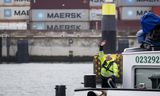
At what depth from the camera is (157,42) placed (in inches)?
406

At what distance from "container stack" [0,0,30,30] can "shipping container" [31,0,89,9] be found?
1.53m

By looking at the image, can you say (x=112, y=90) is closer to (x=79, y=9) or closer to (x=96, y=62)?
(x=96, y=62)

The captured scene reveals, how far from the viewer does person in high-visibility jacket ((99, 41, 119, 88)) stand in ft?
35.4

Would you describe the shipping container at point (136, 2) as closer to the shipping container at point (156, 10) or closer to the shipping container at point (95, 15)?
the shipping container at point (156, 10)

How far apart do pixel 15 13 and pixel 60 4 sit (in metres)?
4.78

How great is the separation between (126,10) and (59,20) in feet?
22.7

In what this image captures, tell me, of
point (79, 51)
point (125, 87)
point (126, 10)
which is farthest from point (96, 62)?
point (126, 10)

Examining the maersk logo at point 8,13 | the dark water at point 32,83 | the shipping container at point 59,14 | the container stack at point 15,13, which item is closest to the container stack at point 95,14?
the shipping container at point 59,14

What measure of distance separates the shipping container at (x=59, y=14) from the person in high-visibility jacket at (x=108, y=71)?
182 ft

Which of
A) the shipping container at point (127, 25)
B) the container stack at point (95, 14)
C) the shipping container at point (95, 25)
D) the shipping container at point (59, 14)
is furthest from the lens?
the shipping container at point (95, 25)

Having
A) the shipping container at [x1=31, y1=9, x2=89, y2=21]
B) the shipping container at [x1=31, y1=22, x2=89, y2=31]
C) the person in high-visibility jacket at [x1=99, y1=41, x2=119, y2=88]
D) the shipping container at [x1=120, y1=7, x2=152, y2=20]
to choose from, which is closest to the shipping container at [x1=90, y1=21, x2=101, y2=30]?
the shipping container at [x1=31, y1=22, x2=89, y2=31]

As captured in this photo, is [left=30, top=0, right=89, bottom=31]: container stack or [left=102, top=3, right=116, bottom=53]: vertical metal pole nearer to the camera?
[left=102, top=3, right=116, bottom=53]: vertical metal pole

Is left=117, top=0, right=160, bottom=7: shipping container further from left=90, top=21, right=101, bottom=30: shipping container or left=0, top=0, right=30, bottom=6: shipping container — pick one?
left=0, top=0, right=30, bottom=6: shipping container

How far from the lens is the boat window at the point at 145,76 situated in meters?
10.2
